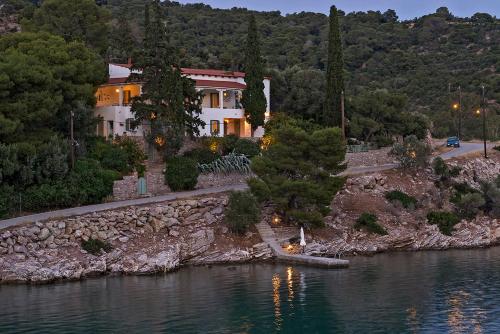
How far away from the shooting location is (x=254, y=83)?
70.5 meters

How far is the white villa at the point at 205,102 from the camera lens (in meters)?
68.2

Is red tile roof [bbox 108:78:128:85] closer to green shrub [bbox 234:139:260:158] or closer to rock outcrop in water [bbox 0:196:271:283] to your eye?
green shrub [bbox 234:139:260:158]

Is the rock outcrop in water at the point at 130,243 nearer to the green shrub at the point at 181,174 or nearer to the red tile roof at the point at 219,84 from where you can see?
the green shrub at the point at 181,174

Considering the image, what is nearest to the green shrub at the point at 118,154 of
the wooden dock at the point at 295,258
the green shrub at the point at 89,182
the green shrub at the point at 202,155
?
the green shrub at the point at 89,182

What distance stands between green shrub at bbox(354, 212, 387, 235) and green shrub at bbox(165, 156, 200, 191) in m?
13.3

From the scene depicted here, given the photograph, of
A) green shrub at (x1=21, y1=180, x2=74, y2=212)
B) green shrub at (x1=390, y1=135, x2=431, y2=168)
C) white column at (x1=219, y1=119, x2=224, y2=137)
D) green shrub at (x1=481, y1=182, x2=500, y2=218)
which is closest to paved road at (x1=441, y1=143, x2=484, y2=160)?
green shrub at (x1=390, y1=135, x2=431, y2=168)

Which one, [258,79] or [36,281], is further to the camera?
[258,79]

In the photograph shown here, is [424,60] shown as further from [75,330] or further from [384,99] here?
[75,330]

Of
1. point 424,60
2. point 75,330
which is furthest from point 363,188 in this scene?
point 424,60

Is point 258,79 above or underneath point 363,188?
above

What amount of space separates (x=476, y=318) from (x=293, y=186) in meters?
20.1

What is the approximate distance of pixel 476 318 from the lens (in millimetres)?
34812

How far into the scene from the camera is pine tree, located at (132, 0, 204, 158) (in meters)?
61.4

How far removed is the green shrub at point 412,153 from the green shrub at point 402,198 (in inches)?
184
